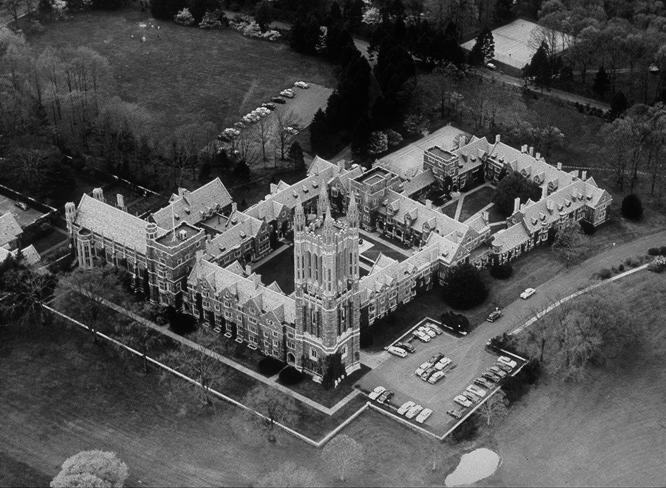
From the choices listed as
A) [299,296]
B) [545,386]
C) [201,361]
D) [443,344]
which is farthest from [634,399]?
[201,361]

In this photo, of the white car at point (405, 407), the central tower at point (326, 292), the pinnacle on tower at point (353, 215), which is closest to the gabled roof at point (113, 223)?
the central tower at point (326, 292)

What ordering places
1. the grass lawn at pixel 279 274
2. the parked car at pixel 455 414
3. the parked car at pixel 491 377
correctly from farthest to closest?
the grass lawn at pixel 279 274
the parked car at pixel 491 377
the parked car at pixel 455 414

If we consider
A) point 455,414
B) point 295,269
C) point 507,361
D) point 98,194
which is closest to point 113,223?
point 98,194

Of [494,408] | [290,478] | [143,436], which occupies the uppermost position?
[290,478]

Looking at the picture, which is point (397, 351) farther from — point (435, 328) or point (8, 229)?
point (8, 229)

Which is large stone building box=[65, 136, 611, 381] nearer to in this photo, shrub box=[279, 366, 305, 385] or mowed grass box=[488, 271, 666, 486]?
shrub box=[279, 366, 305, 385]

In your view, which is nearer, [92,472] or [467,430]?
[92,472]

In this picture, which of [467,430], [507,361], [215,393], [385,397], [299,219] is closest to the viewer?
[467,430]

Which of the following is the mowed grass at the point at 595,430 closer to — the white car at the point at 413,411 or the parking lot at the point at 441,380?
the parking lot at the point at 441,380
